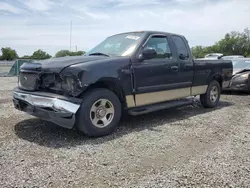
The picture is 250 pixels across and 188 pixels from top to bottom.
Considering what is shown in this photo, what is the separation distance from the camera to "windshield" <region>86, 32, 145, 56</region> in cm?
509

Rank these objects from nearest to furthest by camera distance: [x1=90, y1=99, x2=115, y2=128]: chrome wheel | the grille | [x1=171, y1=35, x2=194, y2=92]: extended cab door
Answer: [x1=90, y1=99, x2=115, y2=128]: chrome wheel, the grille, [x1=171, y1=35, x2=194, y2=92]: extended cab door

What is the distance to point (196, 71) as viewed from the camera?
6.48 meters

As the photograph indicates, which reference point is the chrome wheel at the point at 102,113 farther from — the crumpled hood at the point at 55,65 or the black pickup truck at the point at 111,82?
the crumpled hood at the point at 55,65

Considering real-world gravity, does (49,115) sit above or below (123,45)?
below

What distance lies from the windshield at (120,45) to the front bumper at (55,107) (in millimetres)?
1505

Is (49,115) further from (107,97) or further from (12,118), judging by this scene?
(12,118)

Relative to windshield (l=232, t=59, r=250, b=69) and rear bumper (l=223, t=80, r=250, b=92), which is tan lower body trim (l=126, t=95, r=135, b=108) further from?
windshield (l=232, t=59, r=250, b=69)

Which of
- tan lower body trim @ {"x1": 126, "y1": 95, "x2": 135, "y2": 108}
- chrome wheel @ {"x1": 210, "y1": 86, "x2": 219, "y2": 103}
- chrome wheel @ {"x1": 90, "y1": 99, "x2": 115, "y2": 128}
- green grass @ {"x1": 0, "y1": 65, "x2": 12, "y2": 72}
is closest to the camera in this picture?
chrome wheel @ {"x1": 90, "y1": 99, "x2": 115, "y2": 128}

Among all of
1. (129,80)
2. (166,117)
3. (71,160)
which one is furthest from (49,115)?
(166,117)

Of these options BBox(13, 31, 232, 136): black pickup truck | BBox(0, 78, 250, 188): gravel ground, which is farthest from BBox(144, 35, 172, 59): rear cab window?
BBox(0, 78, 250, 188): gravel ground

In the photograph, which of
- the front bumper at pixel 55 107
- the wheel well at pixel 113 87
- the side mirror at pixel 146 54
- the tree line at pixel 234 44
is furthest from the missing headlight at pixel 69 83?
the tree line at pixel 234 44

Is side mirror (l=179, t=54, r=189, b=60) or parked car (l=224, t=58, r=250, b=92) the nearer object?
side mirror (l=179, t=54, r=189, b=60)

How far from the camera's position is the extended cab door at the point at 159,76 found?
5.02 metres

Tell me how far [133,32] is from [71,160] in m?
3.20
